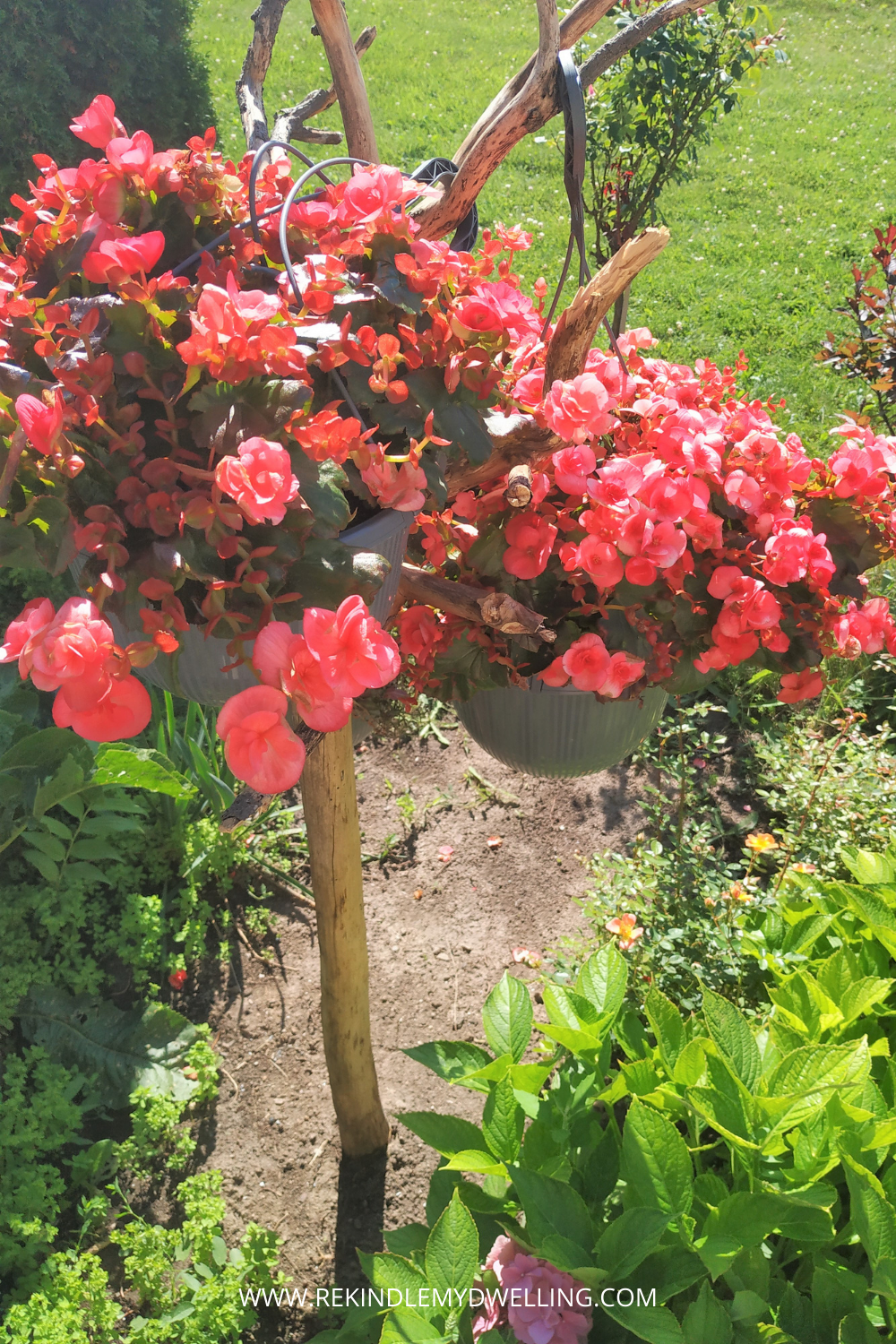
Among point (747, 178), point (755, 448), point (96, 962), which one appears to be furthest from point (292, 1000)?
point (747, 178)

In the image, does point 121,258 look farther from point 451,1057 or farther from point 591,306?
point 451,1057

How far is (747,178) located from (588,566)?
678 cm

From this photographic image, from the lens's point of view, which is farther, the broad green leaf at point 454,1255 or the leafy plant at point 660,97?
the leafy plant at point 660,97

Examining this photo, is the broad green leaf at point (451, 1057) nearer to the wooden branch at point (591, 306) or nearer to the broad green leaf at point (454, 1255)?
the broad green leaf at point (454, 1255)

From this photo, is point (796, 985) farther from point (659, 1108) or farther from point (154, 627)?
point (154, 627)

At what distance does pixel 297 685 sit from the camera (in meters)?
0.66

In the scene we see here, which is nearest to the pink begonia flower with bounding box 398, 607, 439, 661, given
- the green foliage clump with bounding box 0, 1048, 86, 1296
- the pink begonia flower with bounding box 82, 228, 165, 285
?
the pink begonia flower with bounding box 82, 228, 165, 285

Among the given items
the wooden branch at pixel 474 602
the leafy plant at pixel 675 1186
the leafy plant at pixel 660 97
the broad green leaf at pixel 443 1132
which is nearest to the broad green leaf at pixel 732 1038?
the leafy plant at pixel 675 1186

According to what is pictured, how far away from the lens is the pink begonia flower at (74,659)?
64 centimetres

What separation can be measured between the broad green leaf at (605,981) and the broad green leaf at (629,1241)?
375 millimetres

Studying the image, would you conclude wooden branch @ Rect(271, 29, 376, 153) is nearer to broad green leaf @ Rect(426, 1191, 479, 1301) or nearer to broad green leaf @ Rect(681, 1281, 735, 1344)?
broad green leaf @ Rect(426, 1191, 479, 1301)

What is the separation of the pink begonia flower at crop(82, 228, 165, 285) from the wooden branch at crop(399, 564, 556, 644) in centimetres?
41

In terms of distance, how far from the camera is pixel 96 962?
2324 mm

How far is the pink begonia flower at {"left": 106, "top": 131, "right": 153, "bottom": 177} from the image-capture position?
33.0 inches
